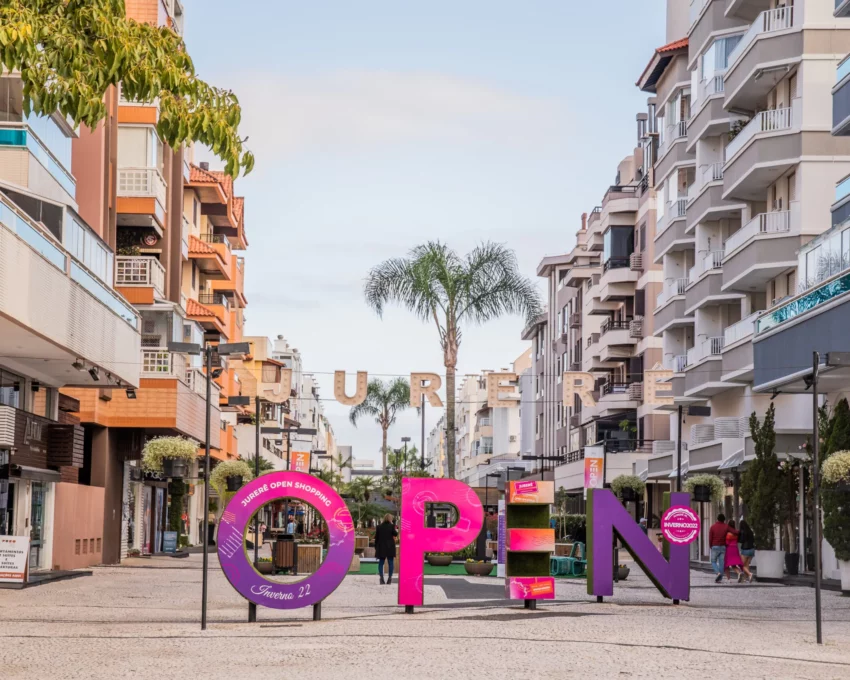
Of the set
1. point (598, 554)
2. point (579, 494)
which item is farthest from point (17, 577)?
point (579, 494)

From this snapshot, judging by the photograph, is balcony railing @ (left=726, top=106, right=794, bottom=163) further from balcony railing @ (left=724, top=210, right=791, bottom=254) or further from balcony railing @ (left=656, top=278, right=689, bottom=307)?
balcony railing @ (left=656, top=278, right=689, bottom=307)

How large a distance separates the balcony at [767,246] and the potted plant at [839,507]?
15.5 m

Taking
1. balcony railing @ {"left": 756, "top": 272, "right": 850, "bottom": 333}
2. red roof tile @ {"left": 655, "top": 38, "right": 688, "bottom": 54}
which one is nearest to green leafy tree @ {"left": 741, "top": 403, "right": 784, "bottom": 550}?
balcony railing @ {"left": 756, "top": 272, "right": 850, "bottom": 333}

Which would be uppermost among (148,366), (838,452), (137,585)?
(148,366)

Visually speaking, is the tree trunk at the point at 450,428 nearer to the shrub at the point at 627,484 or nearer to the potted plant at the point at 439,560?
the potted plant at the point at 439,560

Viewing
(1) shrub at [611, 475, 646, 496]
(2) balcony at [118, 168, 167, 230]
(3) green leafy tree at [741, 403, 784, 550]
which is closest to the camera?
(3) green leafy tree at [741, 403, 784, 550]

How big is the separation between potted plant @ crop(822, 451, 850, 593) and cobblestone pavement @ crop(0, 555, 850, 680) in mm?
2217

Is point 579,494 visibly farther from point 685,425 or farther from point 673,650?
point 673,650

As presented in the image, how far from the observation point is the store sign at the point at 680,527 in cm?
2680

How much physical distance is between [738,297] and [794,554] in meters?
14.3

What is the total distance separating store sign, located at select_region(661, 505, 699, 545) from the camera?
26797 millimetres

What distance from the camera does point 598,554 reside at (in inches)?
1056

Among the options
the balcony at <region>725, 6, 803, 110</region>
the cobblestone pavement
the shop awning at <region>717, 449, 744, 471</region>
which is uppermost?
the balcony at <region>725, 6, 803, 110</region>

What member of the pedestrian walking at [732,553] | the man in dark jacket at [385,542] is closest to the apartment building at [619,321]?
the pedestrian walking at [732,553]
